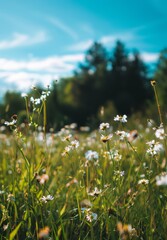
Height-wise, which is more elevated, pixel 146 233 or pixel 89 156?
pixel 89 156

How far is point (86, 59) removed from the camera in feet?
166

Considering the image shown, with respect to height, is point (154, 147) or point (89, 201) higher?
point (154, 147)

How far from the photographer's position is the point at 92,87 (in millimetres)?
39844

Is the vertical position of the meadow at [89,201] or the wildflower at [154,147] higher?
the wildflower at [154,147]

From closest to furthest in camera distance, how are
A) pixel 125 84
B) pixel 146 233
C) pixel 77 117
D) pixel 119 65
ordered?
pixel 146 233
pixel 77 117
pixel 125 84
pixel 119 65

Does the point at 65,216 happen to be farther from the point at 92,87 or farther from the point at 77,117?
the point at 92,87

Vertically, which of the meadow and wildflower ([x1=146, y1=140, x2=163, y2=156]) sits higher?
wildflower ([x1=146, y1=140, x2=163, y2=156])

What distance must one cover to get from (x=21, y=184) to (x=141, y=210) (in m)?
1.26

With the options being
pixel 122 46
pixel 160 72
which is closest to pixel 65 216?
pixel 160 72

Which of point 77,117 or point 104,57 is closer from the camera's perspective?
point 77,117

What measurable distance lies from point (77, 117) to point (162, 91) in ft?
25.5

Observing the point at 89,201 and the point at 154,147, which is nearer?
the point at 89,201


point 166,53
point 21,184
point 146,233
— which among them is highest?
point 166,53

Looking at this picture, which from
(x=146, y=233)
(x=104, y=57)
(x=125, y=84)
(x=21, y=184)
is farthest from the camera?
(x=104, y=57)
